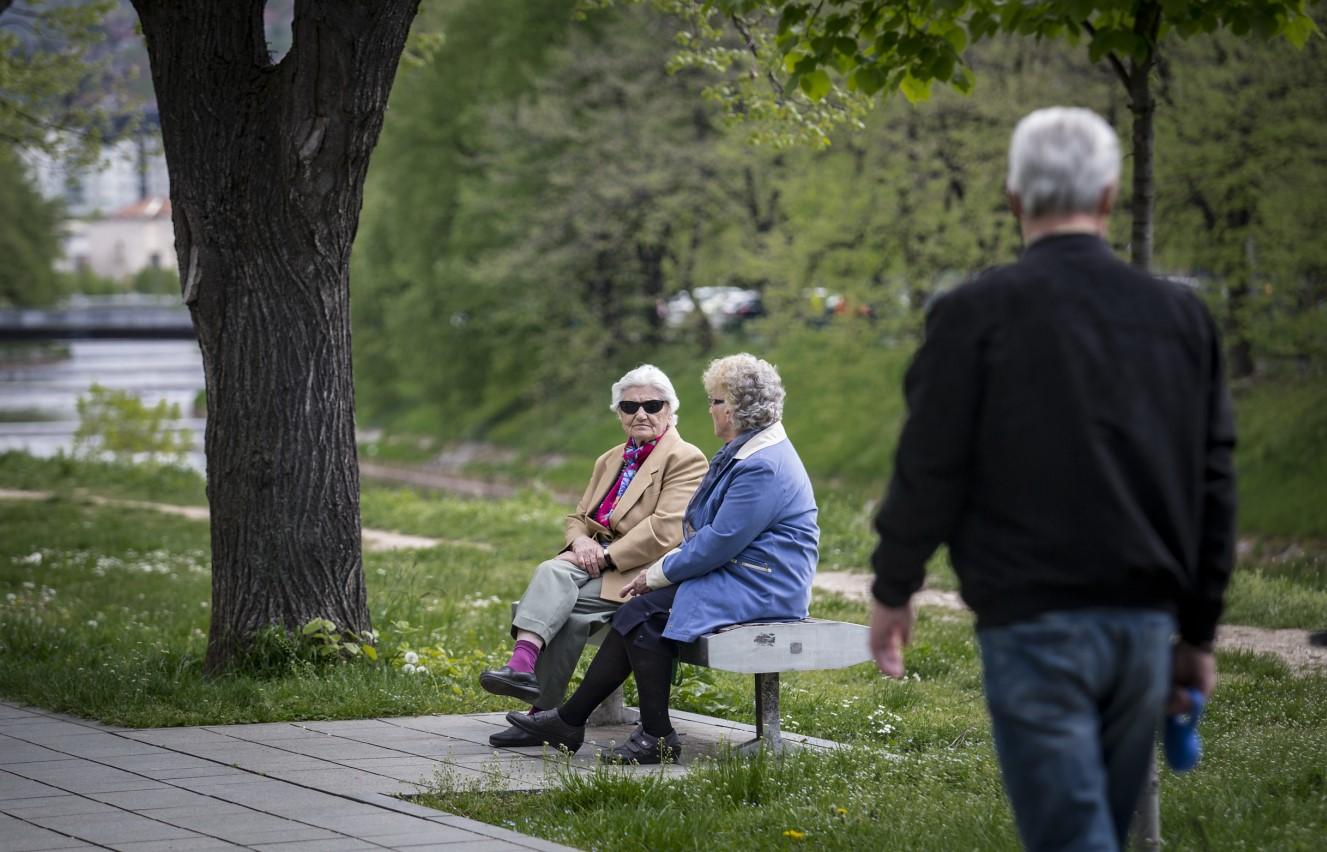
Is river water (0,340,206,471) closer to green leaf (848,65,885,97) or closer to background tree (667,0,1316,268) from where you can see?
background tree (667,0,1316,268)

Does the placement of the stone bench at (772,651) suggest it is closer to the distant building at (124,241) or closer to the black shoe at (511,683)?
the black shoe at (511,683)

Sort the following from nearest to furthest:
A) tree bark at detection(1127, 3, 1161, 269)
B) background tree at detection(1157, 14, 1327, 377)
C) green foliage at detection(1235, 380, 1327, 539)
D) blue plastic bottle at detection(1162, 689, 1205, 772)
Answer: blue plastic bottle at detection(1162, 689, 1205, 772) → tree bark at detection(1127, 3, 1161, 269) → green foliage at detection(1235, 380, 1327, 539) → background tree at detection(1157, 14, 1327, 377)

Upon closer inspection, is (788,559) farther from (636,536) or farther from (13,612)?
(13,612)

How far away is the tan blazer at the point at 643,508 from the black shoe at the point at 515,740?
70cm

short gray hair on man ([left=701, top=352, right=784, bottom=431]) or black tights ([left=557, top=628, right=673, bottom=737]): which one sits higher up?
short gray hair on man ([left=701, top=352, right=784, bottom=431])

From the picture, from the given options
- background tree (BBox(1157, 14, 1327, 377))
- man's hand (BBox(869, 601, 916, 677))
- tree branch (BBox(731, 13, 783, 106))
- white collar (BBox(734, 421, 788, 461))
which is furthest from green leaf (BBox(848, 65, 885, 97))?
background tree (BBox(1157, 14, 1327, 377))

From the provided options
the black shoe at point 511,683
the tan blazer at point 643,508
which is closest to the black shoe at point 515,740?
the black shoe at point 511,683

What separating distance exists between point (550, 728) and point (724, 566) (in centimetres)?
98

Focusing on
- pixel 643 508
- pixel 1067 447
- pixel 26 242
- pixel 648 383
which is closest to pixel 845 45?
pixel 648 383

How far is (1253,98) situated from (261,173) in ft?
57.0

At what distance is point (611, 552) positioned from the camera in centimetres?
702

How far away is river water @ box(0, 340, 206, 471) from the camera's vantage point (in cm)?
4369

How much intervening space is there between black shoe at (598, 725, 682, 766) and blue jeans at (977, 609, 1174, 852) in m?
3.28

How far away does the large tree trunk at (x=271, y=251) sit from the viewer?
7.85 metres
